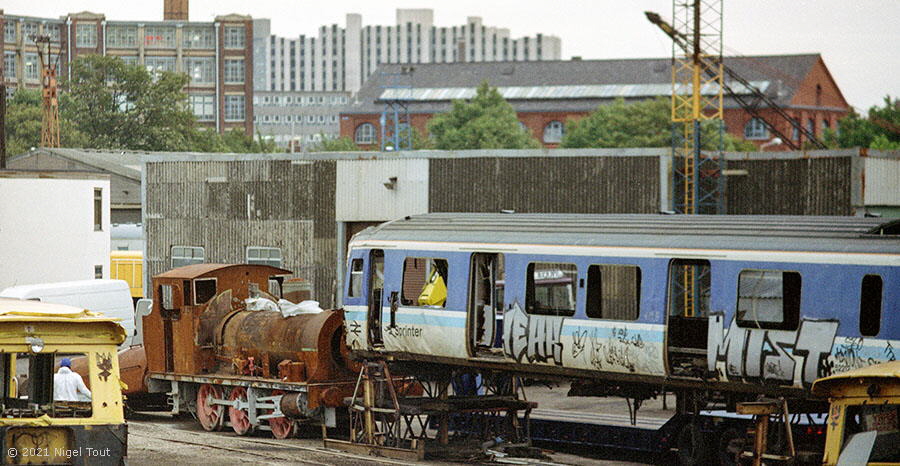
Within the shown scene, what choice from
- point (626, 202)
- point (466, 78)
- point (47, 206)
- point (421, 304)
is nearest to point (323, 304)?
point (626, 202)

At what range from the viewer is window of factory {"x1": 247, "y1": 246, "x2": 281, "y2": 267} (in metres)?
40.2

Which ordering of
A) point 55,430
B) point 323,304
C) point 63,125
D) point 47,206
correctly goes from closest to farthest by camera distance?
point 55,430, point 323,304, point 47,206, point 63,125

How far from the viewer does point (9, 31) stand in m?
141

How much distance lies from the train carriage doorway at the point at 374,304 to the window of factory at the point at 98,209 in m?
28.0

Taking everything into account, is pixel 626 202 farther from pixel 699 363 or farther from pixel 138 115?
pixel 138 115

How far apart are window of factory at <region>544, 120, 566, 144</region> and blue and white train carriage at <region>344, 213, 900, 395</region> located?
10418 cm

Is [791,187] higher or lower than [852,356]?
higher

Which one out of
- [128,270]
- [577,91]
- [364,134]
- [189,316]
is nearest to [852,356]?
[189,316]

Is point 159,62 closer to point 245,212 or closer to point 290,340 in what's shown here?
point 245,212

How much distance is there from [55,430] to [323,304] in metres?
25.7

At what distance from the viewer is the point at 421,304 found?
2236 centimetres

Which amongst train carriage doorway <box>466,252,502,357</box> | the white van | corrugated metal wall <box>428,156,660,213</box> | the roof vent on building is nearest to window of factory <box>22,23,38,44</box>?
the white van

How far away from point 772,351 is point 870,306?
1.48 metres

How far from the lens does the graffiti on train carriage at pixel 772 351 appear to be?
17.8 metres
